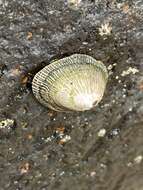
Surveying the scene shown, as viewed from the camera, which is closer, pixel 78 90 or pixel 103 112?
pixel 78 90

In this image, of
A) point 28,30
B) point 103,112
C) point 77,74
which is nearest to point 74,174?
point 103,112

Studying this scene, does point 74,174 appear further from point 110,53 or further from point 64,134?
point 110,53

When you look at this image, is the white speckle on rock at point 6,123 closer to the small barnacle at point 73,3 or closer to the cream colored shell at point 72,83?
the cream colored shell at point 72,83

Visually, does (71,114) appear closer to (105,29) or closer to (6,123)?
(6,123)

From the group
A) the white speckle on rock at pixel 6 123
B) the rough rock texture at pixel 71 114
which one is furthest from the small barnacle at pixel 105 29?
the white speckle on rock at pixel 6 123

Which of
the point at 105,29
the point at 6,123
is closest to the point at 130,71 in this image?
the point at 105,29

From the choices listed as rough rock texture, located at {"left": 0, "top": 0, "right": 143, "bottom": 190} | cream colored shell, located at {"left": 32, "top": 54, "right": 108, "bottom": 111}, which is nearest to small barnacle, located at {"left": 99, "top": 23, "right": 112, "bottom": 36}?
rough rock texture, located at {"left": 0, "top": 0, "right": 143, "bottom": 190}
